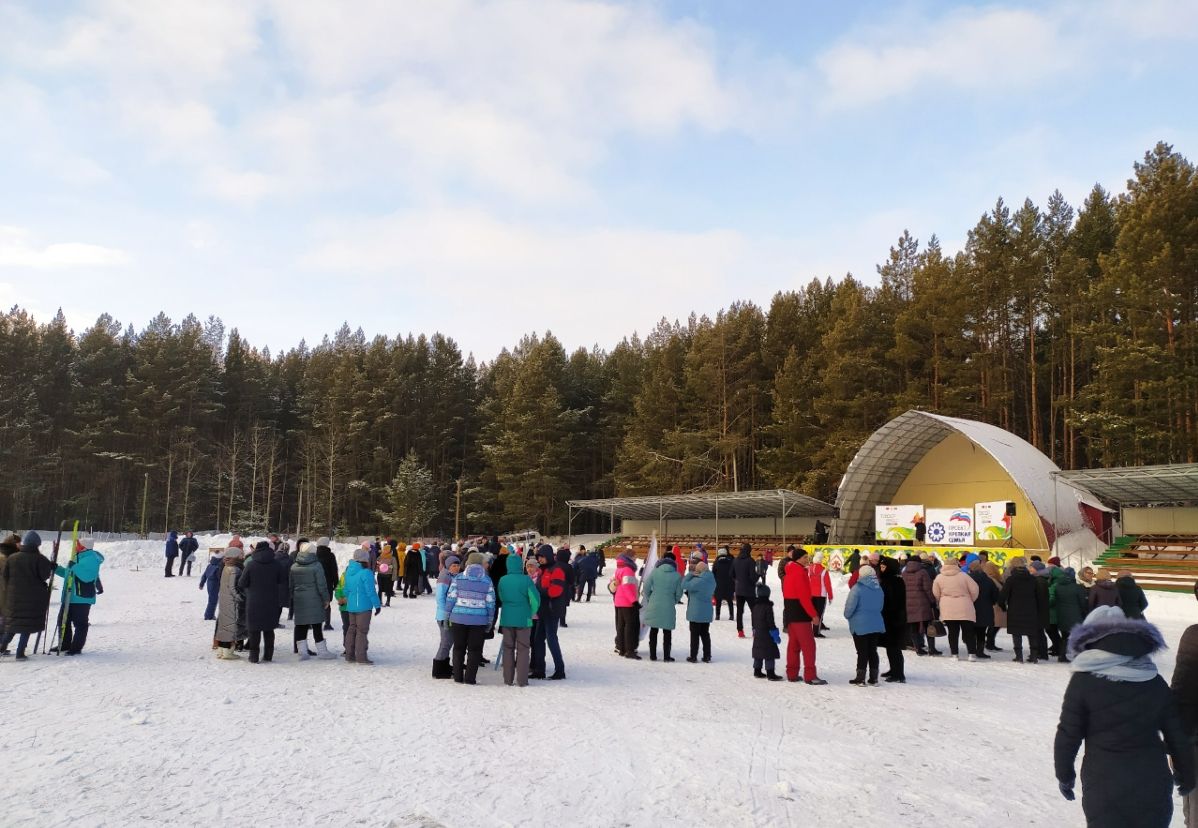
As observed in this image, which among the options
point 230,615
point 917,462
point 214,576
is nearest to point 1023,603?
point 230,615

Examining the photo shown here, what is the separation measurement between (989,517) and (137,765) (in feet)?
93.2

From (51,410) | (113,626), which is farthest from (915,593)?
(51,410)

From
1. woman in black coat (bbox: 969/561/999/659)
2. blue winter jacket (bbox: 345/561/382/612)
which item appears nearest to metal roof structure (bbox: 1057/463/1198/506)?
woman in black coat (bbox: 969/561/999/659)

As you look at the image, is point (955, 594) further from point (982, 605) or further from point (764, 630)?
point (764, 630)

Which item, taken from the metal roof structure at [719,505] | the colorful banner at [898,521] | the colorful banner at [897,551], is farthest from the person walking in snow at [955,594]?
the metal roof structure at [719,505]

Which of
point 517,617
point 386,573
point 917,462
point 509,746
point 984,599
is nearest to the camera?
point 509,746

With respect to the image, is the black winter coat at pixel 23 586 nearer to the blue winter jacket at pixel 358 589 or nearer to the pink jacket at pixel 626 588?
the blue winter jacket at pixel 358 589

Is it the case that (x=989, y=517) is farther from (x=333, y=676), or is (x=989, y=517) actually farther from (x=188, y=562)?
(x=188, y=562)

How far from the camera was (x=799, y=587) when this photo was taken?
9.23 m

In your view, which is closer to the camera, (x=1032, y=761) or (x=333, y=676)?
(x=1032, y=761)

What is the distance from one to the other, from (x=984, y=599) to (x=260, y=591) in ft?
33.5

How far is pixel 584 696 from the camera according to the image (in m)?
8.24

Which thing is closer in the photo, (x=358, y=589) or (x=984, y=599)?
(x=358, y=589)

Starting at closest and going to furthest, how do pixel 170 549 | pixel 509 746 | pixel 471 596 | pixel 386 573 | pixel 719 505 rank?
pixel 509 746
pixel 471 596
pixel 386 573
pixel 170 549
pixel 719 505
